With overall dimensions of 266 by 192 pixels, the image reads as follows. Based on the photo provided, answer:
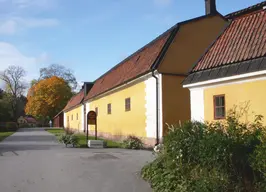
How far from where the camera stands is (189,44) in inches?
749

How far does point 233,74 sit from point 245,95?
2.40 feet

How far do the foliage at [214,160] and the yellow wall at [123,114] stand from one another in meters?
11.1

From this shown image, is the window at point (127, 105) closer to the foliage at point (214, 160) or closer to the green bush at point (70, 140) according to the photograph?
the green bush at point (70, 140)

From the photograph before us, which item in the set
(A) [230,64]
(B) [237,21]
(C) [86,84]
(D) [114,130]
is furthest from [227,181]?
(C) [86,84]

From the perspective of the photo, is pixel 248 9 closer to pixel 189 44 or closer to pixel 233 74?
pixel 189 44

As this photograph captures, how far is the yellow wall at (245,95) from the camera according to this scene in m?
10.2

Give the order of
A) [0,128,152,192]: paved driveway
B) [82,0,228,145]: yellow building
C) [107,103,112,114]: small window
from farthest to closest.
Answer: [107,103,112,114]: small window → [82,0,228,145]: yellow building → [0,128,152,192]: paved driveway

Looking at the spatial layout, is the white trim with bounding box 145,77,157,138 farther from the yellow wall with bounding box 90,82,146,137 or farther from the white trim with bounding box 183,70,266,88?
the white trim with bounding box 183,70,266,88

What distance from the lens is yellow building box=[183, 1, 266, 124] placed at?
1040cm

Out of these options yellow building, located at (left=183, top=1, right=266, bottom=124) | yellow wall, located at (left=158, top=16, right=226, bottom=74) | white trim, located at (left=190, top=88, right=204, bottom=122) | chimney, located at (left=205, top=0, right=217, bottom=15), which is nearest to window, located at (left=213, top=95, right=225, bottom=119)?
yellow building, located at (left=183, top=1, right=266, bottom=124)

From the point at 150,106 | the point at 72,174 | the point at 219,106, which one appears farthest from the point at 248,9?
the point at 72,174

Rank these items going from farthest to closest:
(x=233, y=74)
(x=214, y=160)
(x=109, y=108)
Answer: (x=109, y=108) < (x=233, y=74) < (x=214, y=160)

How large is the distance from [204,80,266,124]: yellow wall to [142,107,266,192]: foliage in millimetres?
1935

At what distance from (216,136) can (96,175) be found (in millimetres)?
4374
